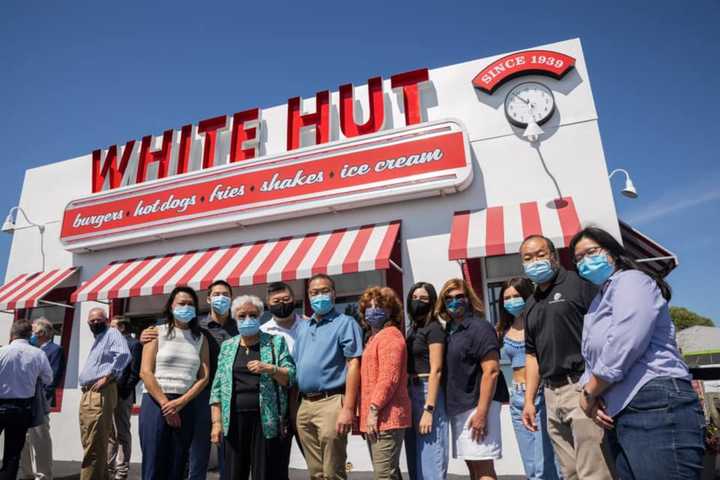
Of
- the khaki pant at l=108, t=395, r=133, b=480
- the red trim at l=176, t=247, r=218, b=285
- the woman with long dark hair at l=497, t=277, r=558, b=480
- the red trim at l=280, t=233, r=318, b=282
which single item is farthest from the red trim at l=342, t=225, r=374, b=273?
the khaki pant at l=108, t=395, r=133, b=480

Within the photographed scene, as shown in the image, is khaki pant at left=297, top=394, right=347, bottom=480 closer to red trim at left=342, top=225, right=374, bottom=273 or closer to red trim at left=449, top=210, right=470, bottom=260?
red trim at left=342, top=225, right=374, bottom=273

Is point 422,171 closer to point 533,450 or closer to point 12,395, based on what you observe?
point 533,450

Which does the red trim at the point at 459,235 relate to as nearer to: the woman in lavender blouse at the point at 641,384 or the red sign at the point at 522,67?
the red sign at the point at 522,67

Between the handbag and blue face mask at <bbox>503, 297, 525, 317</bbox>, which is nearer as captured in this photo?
the handbag

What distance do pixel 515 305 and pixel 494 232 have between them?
2543mm

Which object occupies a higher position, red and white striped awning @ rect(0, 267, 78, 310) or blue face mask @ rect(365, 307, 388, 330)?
red and white striped awning @ rect(0, 267, 78, 310)

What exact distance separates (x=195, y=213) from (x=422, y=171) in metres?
4.31

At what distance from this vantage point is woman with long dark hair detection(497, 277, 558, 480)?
3.38 meters

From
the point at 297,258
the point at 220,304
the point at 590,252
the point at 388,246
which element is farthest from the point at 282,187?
the point at 590,252

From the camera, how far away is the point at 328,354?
345cm

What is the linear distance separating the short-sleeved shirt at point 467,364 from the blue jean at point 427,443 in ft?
0.33

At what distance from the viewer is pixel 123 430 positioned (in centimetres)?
592

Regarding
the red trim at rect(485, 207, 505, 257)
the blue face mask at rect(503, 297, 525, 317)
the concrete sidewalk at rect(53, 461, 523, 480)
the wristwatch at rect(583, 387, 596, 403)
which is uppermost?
the red trim at rect(485, 207, 505, 257)

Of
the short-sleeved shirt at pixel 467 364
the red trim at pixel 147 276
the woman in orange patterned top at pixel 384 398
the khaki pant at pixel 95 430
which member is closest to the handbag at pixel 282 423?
the woman in orange patterned top at pixel 384 398
